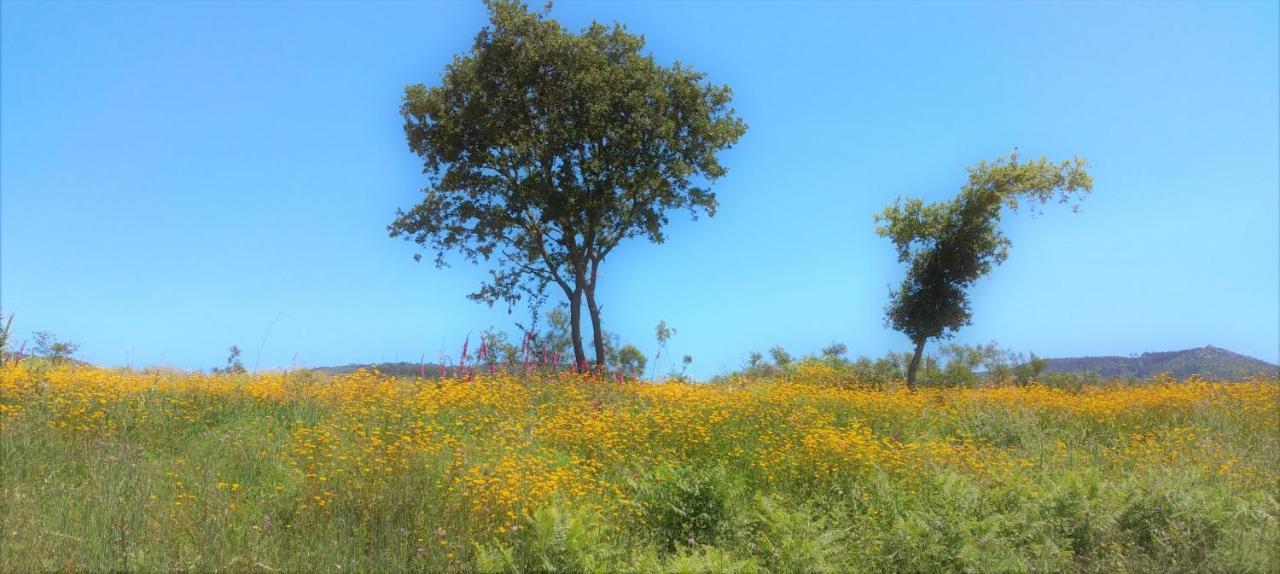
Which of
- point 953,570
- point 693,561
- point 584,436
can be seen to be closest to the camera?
point 693,561

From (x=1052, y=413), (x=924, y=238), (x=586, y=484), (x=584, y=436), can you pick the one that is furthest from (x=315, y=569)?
(x=924, y=238)

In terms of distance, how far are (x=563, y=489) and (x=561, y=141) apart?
51.9 ft

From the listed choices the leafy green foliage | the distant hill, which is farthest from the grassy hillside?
the distant hill

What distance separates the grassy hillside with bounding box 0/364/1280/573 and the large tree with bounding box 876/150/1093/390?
12204mm

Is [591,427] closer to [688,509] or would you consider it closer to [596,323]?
[688,509]

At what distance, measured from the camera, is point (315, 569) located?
6062 mm

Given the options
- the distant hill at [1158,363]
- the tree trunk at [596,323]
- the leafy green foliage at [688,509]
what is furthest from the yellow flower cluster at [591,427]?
the distant hill at [1158,363]

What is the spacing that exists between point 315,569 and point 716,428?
5.80 metres

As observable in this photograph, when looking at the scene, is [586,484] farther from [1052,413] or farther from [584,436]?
[1052,413]

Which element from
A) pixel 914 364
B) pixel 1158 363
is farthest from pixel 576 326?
pixel 1158 363

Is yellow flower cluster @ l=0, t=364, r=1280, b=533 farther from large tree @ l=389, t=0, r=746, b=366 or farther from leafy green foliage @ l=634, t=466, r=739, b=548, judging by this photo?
large tree @ l=389, t=0, r=746, b=366

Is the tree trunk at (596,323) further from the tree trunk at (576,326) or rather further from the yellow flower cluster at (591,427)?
the yellow flower cluster at (591,427)

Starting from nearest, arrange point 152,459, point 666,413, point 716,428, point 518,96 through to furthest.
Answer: point 152,459, point 716,428, point 666,413, point 518,96

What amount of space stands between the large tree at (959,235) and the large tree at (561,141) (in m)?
6.85
